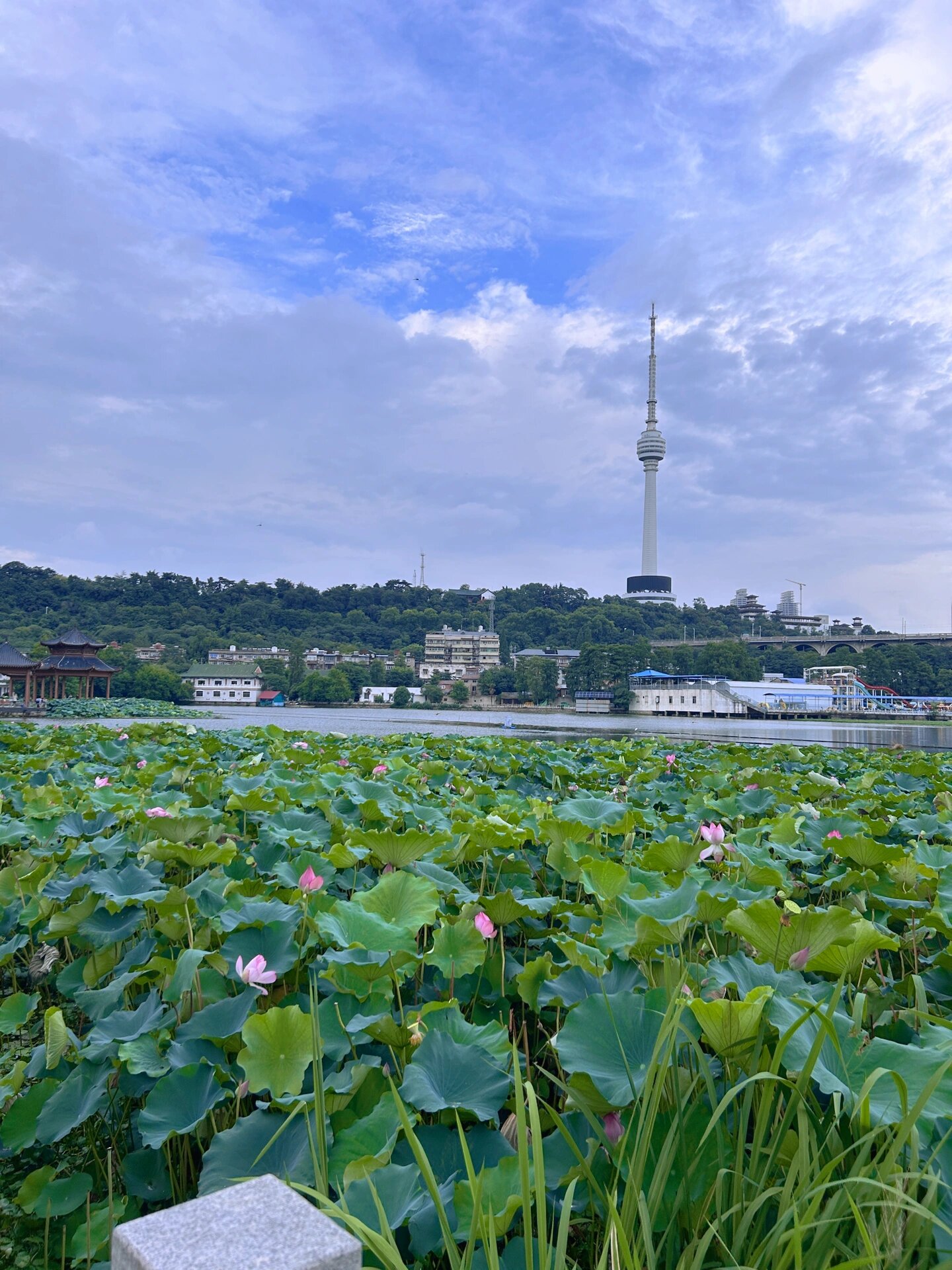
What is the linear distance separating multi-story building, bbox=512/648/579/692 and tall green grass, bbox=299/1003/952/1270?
218 feet

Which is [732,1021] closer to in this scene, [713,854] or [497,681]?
[713,854]

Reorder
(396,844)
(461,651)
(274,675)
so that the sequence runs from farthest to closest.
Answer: (461,651) → (274,675) → (396,844)

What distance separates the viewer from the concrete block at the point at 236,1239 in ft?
1.77

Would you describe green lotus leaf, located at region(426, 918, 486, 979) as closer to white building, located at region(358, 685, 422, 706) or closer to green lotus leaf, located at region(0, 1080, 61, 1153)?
green lotus leaf, located at region(0, 1080, 61, 1153)

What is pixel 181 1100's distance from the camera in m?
1.19

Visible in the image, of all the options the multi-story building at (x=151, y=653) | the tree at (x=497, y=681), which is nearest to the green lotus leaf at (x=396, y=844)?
the multi-story building at (x=151, y=653)

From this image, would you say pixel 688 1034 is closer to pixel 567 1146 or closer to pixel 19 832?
pixel 567 1146

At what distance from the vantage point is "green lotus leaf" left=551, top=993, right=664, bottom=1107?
1.08m

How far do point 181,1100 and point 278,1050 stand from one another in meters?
0.19

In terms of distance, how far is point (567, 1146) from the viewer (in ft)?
3.59

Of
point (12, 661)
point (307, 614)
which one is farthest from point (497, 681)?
point (12, 661)

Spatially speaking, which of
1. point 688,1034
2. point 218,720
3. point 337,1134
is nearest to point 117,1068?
point 337,1134

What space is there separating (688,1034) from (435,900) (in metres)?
0.56

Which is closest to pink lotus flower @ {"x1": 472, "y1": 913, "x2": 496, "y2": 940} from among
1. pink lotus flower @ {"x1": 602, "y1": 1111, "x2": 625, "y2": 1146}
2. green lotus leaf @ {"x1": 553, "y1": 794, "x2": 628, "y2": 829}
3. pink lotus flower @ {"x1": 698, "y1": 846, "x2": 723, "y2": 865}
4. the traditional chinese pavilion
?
pink lotus flower @ {"x1": 602, "y1": 1111, "x2": 625, "y2": 1146}
